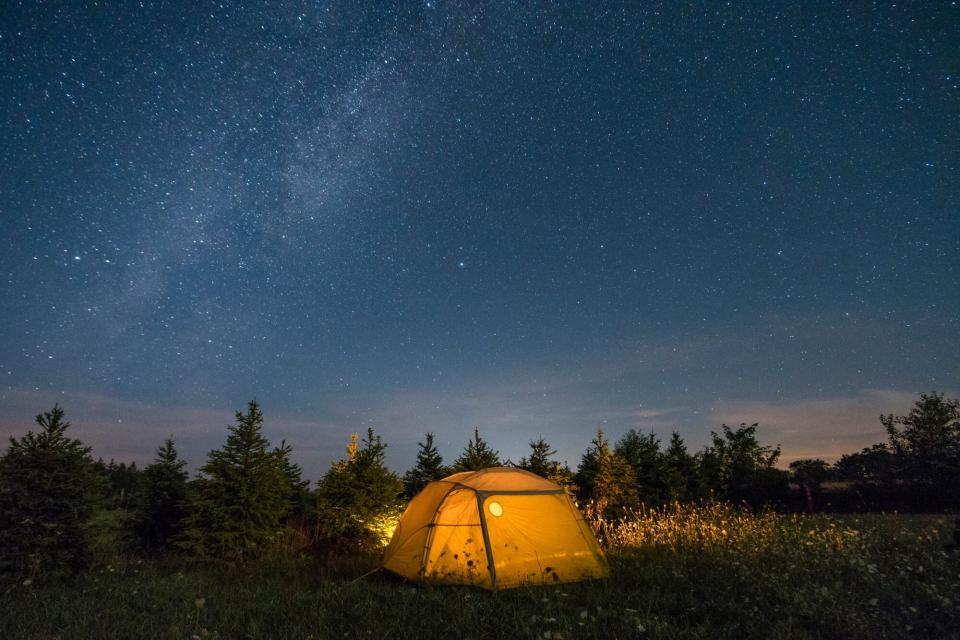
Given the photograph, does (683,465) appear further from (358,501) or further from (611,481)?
(358,501)

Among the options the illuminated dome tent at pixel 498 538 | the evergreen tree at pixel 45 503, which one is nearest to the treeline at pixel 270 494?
the evergreen tree at pixel 45 503

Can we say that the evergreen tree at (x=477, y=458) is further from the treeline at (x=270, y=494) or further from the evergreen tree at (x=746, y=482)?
the evergreen tree at (x=746, y=482)

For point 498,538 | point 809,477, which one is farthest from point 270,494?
point 809,477

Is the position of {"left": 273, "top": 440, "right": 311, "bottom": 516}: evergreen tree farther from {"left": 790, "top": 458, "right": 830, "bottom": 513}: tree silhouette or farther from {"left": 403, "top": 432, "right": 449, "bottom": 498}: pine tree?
{"left": 790, "top": 458, "right": 830, "bottom": 513}: tree silhouette

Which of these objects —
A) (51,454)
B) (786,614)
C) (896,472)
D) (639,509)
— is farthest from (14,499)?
(896,472)

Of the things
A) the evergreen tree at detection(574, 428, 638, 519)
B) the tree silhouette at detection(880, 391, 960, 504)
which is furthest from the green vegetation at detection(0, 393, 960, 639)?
the tree silhouette at detection(880, 391, 960, 504)

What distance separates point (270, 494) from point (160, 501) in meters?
5.11

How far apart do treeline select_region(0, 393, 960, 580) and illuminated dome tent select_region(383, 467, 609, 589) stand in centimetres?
380

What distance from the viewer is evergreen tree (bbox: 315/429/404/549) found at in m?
12.8

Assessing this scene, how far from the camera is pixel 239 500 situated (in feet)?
36.1

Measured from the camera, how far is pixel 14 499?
8.20 metres

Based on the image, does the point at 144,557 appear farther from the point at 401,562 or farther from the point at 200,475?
the point at 401,562

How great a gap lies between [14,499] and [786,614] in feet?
38.7

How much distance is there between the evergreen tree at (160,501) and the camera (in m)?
13.5
